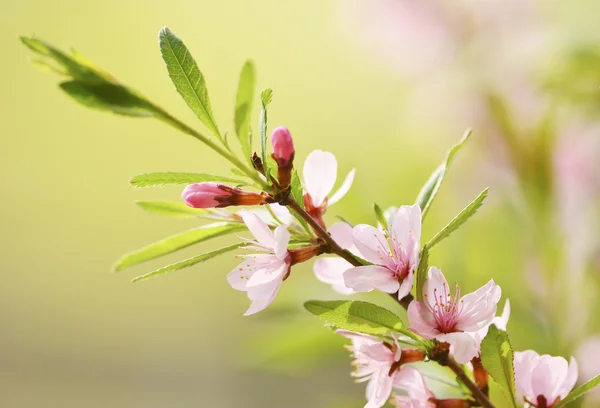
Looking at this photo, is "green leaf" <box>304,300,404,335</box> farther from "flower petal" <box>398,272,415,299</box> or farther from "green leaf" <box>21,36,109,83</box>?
"green leaf" <box>21,36,109,83</box>

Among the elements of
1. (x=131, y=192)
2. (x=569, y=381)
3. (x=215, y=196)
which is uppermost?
(x=215, y=196)

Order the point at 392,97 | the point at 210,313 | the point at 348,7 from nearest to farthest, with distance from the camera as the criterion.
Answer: the point at 348,7 < the point at 392,97 < the point at 210,313

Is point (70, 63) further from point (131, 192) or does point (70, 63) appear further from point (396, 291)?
point (131, 192)

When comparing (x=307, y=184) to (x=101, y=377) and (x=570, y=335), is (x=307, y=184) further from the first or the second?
(x=101, y=377)

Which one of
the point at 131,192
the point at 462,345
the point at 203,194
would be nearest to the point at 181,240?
the point at 203,194

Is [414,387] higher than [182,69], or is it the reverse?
[182,69]

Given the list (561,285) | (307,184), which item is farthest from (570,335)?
(307,184)

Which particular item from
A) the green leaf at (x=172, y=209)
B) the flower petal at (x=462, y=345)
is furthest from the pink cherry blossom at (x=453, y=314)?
the green leaf at (x=172, y=209)
